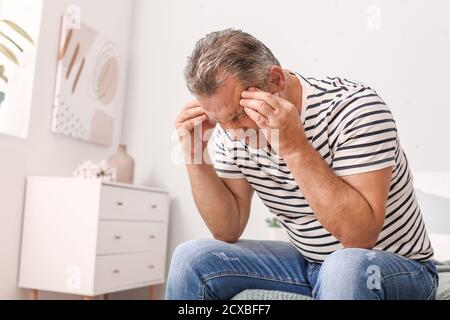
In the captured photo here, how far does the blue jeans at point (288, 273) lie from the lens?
798 mm

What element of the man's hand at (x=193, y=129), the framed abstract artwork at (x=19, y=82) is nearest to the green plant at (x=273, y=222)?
the framed abstract artwork at (x=19, y=82)

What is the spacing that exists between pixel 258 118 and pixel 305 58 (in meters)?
1.93

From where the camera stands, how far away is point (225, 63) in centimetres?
95

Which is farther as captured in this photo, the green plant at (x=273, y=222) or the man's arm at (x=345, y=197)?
the green plant at (x=273, y=222)

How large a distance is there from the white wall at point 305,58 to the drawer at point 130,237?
0.22 meters

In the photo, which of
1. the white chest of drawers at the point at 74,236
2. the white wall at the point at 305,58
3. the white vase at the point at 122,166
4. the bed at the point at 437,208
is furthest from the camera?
the white vase at the point at 122,166

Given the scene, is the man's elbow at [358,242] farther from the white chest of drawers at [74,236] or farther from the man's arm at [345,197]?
the white chest of drawers at [74,236]

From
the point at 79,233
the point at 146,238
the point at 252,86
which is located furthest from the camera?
the point at 146,238

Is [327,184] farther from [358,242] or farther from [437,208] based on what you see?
[437,208]

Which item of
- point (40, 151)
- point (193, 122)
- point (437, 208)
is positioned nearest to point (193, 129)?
point (193, 122)

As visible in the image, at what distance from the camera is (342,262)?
804 mm
